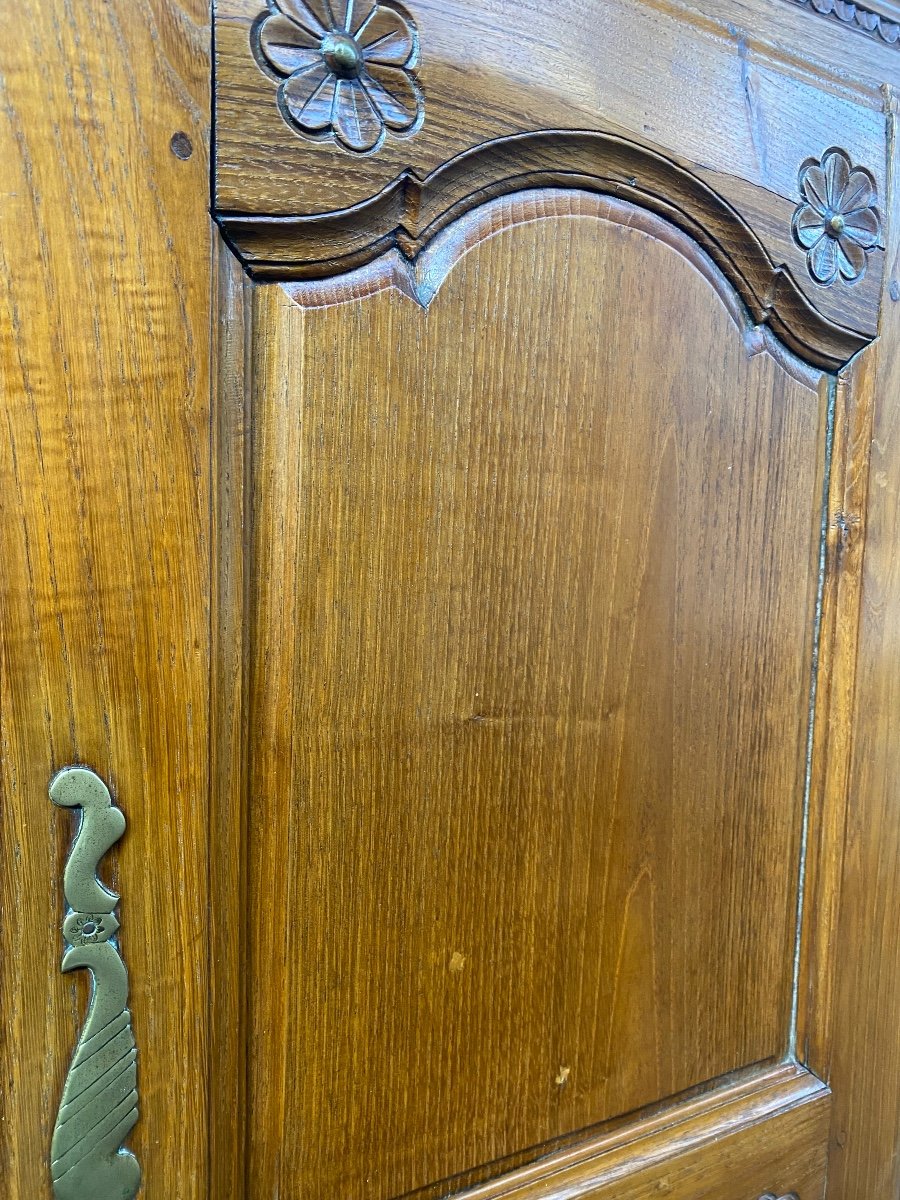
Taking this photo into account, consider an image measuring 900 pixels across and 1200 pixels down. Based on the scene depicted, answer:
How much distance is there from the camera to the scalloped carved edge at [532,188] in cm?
36

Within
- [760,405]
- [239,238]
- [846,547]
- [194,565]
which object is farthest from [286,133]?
[846,547]

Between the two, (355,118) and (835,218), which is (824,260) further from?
(355,118)

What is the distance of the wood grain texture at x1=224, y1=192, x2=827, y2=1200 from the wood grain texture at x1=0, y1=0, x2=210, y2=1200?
0.11 ft

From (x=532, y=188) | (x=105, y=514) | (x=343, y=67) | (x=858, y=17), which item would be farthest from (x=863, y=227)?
(x=105, y=514)

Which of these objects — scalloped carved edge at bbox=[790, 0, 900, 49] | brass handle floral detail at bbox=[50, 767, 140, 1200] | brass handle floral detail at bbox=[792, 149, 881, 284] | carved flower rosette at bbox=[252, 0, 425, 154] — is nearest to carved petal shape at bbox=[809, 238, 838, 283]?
brass handle floral detail at bbox=[792, 149, 881, 284]

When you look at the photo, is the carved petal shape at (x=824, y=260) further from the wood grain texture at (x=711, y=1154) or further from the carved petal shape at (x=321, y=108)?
the wood grain texture at (x=711, y=1154)

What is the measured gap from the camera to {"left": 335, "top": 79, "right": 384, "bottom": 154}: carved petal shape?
1.19ft

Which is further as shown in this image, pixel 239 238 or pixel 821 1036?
pixel 821 1036

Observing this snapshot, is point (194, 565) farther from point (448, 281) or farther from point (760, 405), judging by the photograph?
point (760, 405)

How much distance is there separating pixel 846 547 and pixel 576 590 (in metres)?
0.21

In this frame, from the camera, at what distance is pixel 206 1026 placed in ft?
1.23

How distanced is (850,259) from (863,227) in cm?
2

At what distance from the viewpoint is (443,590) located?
1.36 ft

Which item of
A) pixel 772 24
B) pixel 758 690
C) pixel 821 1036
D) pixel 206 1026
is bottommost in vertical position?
pixel 821 1036
